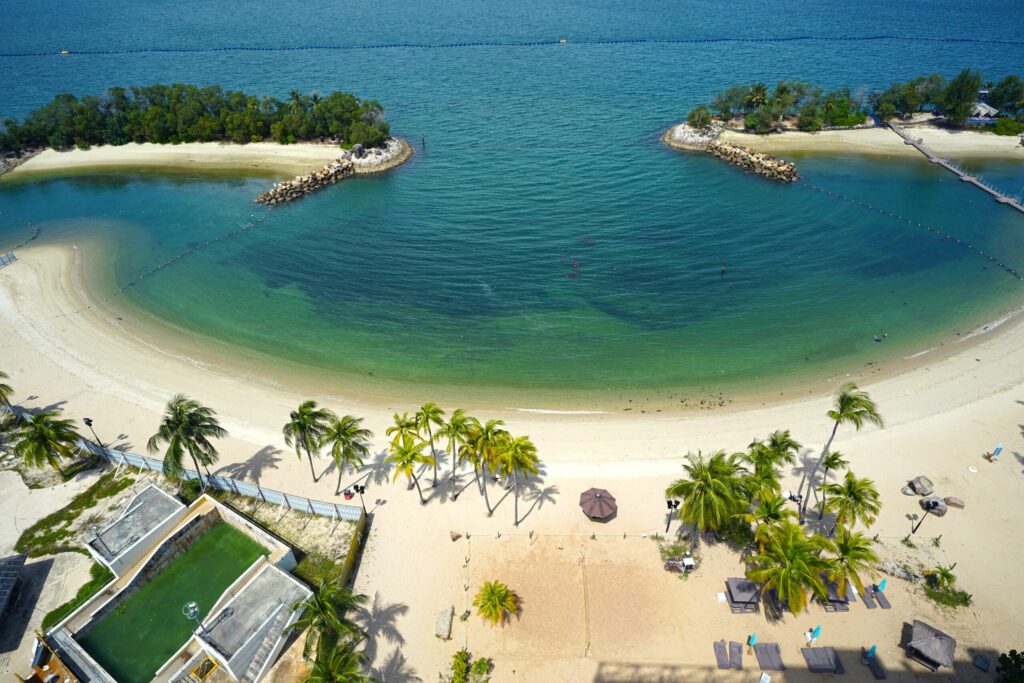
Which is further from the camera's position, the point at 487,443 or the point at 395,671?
the point at 487,443

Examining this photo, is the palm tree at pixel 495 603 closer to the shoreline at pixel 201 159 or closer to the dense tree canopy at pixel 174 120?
the shoreline at pixel 201 159

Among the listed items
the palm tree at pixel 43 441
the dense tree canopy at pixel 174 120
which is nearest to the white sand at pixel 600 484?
the palm tree at pixel 43 441

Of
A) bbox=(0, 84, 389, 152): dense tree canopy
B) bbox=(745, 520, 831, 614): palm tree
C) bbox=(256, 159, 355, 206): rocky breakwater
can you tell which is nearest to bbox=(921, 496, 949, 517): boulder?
bbox=(745, 520, 831, 614): palm tree

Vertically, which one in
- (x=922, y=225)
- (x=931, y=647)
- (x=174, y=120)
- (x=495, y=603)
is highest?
(x=174, y=120)

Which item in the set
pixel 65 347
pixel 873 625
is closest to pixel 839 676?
pixel 873 625

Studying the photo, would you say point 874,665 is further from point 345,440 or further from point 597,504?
point 345,440

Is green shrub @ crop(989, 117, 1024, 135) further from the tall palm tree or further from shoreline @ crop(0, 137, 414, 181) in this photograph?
the tall palm tree

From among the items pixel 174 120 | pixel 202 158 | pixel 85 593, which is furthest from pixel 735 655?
pixel 174 120
